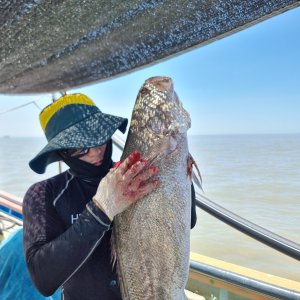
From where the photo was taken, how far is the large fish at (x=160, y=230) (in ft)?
5.10

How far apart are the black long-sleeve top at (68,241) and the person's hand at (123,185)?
4 centimetres

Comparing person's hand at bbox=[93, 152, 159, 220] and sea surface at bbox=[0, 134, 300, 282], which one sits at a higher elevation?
person's hand at bbox=[93, 152, 159, 220]

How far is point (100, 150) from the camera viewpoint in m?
1.83

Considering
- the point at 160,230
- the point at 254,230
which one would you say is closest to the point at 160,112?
the point at 160,230

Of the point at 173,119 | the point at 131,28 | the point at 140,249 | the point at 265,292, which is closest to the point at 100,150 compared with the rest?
the point at 173,119

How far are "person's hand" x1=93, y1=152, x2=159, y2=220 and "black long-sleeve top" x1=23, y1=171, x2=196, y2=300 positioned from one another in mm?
44

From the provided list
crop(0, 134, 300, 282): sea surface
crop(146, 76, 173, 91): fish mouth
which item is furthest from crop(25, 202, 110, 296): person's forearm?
crop(0, 134, 300, 282): sea surface

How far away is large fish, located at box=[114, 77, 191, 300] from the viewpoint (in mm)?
1556

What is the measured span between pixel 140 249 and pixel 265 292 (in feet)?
4.33

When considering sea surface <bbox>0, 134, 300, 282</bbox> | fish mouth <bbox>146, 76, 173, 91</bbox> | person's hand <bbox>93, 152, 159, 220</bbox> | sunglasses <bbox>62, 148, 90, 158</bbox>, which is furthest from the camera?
sea surface <bbox>0, 134, 300, 282</bbox>

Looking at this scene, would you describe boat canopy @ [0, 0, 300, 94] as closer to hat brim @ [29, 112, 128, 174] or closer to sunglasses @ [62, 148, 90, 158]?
hat brim @ [29, 112, 128, 174]

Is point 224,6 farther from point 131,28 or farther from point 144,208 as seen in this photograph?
point 144,208

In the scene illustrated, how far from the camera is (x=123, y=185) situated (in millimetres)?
1428

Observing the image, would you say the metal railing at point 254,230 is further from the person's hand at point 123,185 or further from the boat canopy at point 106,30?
the person's hand at point 123,185
